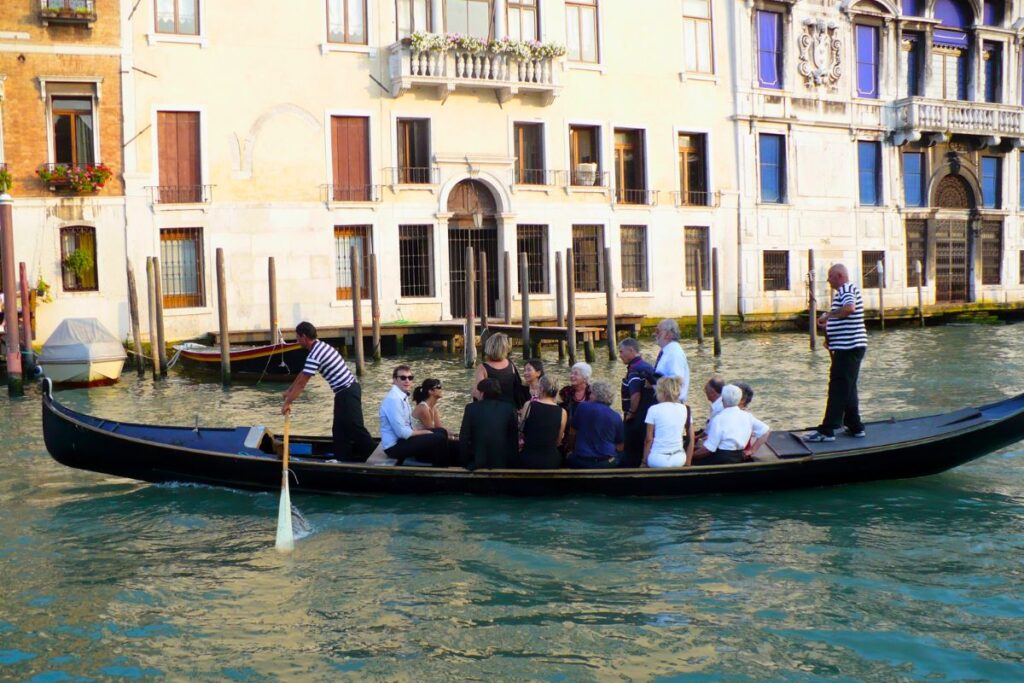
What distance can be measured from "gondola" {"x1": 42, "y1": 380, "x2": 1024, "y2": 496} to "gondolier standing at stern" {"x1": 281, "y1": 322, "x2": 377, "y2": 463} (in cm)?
21

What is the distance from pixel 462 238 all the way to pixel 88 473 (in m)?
12.2

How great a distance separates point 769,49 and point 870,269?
522 cm

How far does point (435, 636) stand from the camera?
541 cm

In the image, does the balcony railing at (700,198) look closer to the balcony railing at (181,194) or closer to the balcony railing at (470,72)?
the balcony railing at (470,72)

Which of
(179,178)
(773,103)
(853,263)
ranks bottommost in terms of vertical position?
(853,263)

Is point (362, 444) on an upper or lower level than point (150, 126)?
lower

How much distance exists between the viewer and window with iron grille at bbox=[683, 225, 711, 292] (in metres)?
23.0

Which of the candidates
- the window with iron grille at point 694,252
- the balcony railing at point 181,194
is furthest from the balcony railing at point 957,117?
the balcony railing at point 181,194

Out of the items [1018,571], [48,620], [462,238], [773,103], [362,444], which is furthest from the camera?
[773,103]

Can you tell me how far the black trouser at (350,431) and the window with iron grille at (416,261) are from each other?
12.2 metres

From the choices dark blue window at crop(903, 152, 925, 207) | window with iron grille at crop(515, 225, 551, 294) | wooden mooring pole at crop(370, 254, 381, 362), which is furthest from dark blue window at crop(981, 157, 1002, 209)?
wooden mooring pole at crop(370, 254, 381, 362)

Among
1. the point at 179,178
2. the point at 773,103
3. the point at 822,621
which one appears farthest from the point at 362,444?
the point at 773,103

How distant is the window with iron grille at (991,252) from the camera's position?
26.9 metres

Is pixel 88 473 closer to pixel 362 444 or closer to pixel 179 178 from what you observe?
pixel 362 444
